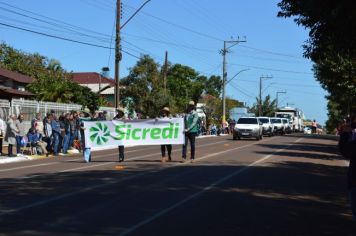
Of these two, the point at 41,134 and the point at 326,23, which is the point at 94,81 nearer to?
the point at 41,134

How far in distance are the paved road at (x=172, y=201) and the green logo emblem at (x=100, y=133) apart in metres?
3.35

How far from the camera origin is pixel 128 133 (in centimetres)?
2166

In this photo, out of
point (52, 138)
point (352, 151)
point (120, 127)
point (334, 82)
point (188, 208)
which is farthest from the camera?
point (334, 82)

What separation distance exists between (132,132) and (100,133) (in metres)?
1.13

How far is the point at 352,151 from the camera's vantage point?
26.0 feet

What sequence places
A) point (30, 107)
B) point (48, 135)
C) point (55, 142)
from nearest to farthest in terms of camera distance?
point (55, 142) < point (48, 135) < point (30, 107)

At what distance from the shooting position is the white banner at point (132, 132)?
21.2m

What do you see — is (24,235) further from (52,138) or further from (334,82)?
(334,82)

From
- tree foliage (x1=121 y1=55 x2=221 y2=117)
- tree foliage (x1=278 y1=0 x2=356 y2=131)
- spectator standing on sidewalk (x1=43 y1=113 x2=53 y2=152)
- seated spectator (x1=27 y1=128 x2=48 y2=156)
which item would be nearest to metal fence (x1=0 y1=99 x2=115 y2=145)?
spectator standing on sidewalk (x1=43 y1=113 x2=53 y2=152)

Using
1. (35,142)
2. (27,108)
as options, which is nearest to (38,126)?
(35,142)

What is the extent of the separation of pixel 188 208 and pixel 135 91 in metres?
48.1

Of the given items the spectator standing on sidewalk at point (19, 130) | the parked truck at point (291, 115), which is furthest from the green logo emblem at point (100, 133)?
the parked truck at point (291, 115)

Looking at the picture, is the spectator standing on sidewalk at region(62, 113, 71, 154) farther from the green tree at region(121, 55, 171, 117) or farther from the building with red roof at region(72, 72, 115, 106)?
the building with red roof at region(72, 72, 115, 106)

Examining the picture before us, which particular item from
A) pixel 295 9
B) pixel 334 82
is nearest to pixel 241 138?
pixel 334 82
